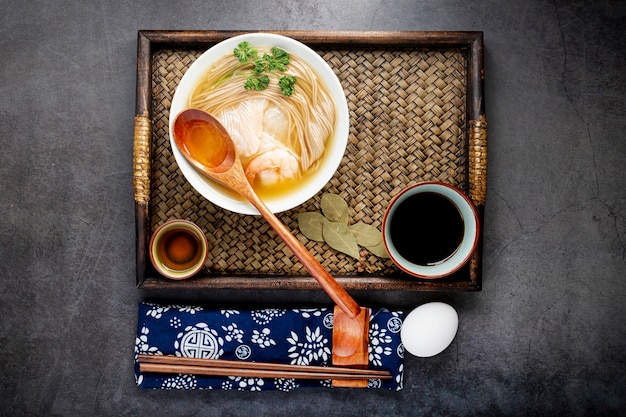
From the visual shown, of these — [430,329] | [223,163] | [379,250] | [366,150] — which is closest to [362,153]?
[366,150]

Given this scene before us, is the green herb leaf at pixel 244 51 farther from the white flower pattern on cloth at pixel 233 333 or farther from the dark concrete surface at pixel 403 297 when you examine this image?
the white flower pattern on cloth at pixel 233 333

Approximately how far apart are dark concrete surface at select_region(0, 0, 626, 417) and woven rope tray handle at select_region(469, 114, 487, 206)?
0.22 meters

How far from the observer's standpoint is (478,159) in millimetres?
1346

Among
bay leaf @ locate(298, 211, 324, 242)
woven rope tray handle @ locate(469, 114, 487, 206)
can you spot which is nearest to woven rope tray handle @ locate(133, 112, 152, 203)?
bay leaf @ locate(298, 211, 324, 242)

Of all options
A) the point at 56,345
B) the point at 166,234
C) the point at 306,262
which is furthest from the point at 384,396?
the point at 56,345

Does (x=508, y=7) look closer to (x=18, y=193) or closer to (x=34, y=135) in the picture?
(x=34, y=135)

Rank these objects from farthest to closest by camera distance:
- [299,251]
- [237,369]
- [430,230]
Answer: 1. [237,369]
2. [430,230]
3. [299,251]

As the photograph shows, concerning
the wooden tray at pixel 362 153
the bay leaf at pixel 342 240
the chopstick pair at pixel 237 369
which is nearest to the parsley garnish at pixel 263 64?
the wooden tray at pixel 362 153

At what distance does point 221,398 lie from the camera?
1569mm

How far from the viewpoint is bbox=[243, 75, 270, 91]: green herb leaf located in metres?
1.28

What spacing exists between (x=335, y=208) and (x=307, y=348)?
0.43 m

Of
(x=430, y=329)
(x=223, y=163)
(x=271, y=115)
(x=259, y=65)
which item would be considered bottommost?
(x=430, y=329)

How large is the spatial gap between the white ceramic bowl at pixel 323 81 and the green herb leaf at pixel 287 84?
7 centimetres

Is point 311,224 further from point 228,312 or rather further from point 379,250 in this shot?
point 228,312
